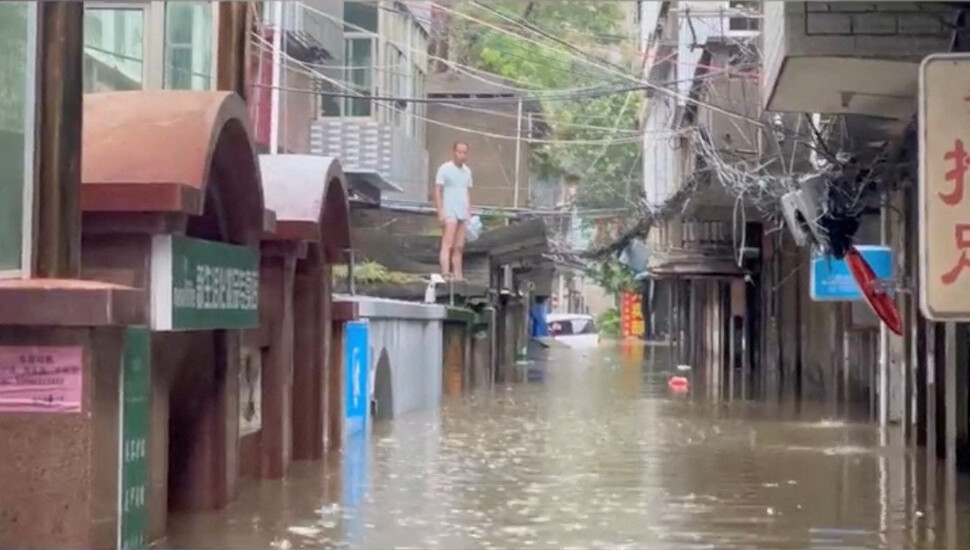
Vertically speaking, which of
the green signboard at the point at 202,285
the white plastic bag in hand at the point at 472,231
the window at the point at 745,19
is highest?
the window at the point at 745,19

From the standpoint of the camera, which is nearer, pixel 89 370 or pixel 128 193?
pixel 89 370

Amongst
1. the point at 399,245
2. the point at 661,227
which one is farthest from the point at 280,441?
the point at 661,227

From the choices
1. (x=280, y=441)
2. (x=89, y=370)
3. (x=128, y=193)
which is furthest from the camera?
(x=280, y=441)

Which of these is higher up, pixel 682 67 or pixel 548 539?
pixel 682 67

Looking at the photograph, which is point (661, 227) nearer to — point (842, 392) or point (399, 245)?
point (399, 245)

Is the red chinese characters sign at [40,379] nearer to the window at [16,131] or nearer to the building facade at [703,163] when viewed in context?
the window at [16,131]

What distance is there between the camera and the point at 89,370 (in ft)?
28.1

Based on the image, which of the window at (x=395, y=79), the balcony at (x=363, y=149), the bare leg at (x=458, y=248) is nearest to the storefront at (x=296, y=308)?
the balcony at (x=363, y=149)

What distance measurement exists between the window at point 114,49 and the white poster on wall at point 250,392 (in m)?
3.05

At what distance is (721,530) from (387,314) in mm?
10461

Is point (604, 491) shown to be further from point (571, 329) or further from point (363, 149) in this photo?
point (571, 329)

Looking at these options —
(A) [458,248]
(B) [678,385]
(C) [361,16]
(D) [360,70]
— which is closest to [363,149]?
(D) [360,70]

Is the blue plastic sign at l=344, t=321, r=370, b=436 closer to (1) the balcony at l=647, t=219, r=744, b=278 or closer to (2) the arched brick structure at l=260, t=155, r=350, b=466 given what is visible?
(2) the arched brick structure at l=260, t=155, r=350, b=466

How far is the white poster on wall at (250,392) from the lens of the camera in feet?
43.3
